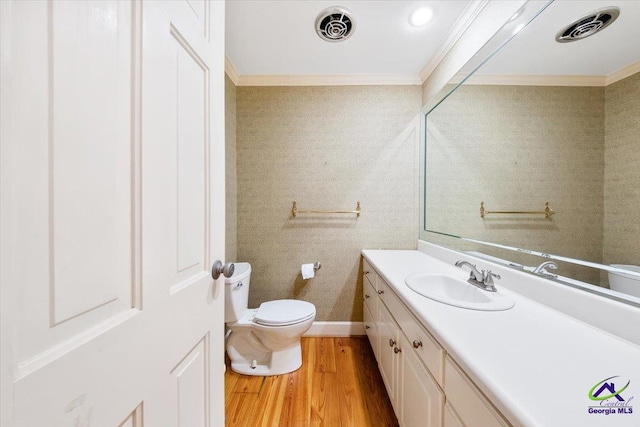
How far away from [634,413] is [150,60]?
1.20 metres

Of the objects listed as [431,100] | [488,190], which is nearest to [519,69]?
[488,190]

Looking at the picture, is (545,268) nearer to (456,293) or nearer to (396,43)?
(456,293)

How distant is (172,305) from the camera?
0.57 meters

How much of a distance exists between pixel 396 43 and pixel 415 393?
205 cm

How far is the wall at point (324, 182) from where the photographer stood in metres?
2.06

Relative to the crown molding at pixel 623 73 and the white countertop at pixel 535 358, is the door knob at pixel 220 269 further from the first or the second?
the crown molding at pixel 623 73

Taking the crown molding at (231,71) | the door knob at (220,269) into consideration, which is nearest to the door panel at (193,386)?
the door knob at (220,269)

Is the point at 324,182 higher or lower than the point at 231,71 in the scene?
lower

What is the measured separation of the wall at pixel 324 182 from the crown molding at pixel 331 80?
0.04m

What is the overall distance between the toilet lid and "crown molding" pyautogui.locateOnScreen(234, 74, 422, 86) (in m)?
→ 1.83

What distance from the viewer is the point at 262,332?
1.59 m

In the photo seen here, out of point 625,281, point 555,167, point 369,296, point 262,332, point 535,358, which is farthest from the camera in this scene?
point 369,296

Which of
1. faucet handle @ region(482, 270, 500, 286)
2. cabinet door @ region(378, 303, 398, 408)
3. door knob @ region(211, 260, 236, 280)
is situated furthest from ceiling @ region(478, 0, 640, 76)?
door knob @ region(211, 260, 236, 280)

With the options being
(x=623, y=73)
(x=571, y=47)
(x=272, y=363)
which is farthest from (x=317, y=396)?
(x=571, y=47)
